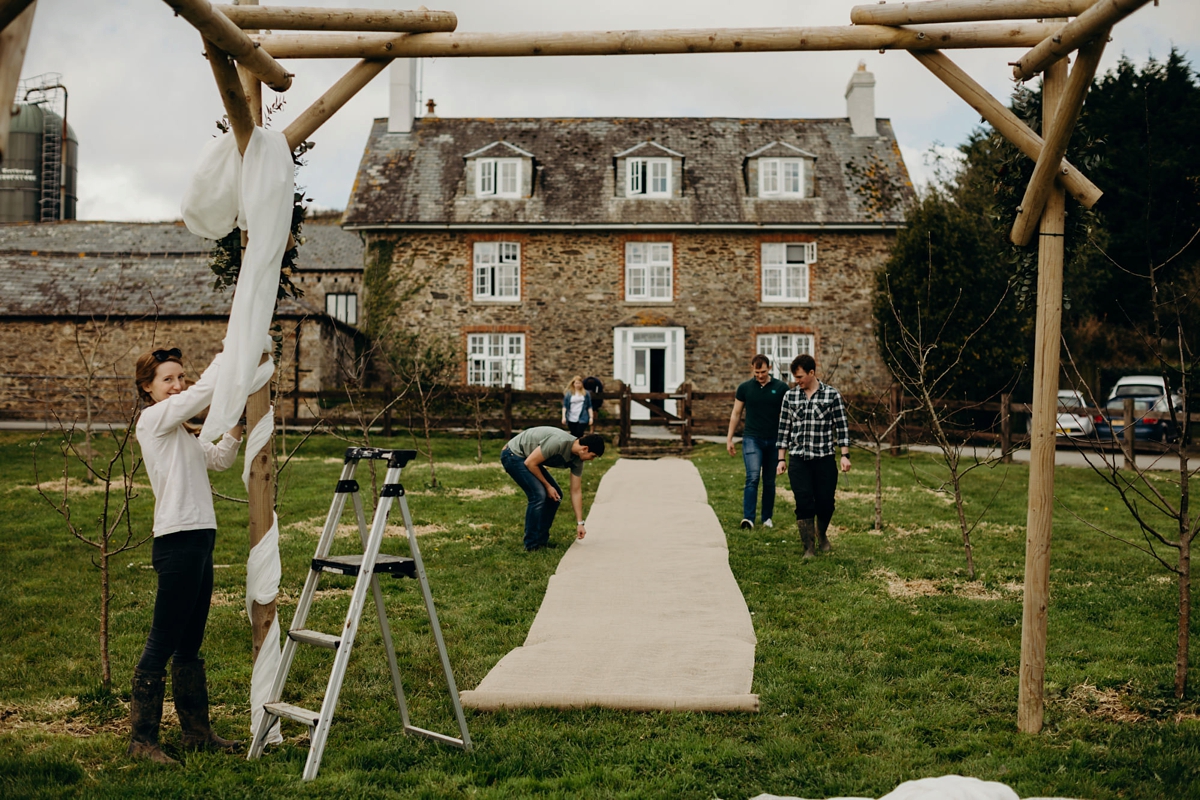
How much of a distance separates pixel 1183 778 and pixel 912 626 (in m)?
2.72

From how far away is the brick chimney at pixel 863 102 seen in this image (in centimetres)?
2944

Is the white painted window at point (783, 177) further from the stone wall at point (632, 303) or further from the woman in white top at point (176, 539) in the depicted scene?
the woman in white top at point (176, 539)

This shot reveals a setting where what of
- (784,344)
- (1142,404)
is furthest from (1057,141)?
(784,344)

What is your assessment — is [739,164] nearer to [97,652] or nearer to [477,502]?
[477,502]

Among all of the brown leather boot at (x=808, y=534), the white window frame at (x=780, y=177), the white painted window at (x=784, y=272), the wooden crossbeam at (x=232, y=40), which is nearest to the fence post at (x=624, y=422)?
the white painted window at (x=784, y=272)

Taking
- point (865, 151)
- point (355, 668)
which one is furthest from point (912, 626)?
point (865, 151)

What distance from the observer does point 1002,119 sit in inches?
201

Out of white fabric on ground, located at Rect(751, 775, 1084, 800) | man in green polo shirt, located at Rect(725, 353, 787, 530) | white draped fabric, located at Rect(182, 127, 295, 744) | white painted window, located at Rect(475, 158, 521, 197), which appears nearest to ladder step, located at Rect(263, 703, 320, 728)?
white draped fabric, located at Rect(182, 127, 295, 744)

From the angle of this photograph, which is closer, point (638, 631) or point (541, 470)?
point (638, 631)

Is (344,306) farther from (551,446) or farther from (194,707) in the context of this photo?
(194,707)

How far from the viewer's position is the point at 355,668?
19.8 ft

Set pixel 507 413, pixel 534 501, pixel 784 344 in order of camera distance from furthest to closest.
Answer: pixel 784 344, pixel 507 413, pixel 534 501

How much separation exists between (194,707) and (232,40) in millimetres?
3139

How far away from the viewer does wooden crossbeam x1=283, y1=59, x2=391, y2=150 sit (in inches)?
204
